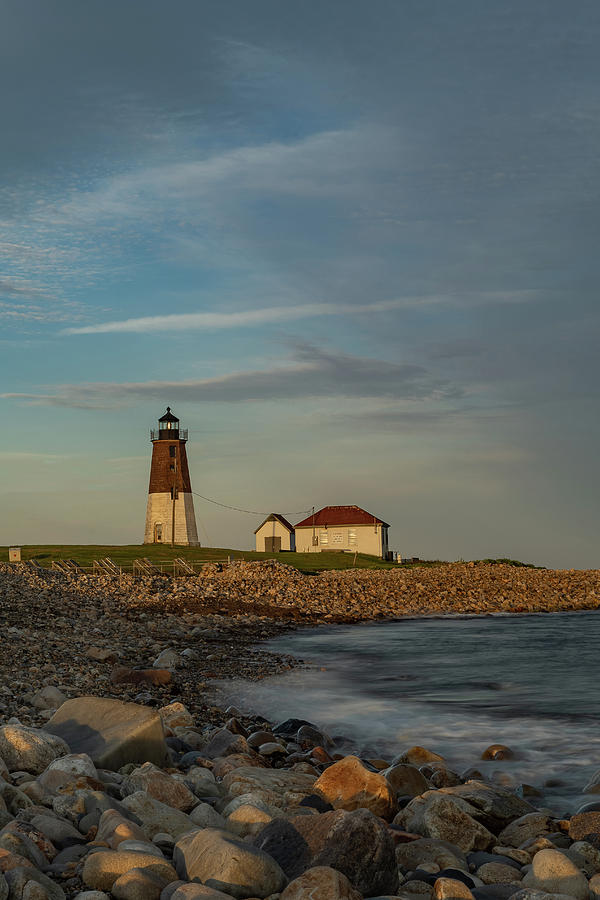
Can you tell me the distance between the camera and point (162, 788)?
20.0ft

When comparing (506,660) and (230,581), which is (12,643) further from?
(230,581)

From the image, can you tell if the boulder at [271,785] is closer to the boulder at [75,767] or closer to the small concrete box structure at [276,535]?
Answer: the boulder at [75,767]

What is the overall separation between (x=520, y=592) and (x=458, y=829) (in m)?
37.0

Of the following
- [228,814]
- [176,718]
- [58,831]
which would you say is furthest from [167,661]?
[58,831]

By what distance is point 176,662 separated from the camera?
15531 millimetres

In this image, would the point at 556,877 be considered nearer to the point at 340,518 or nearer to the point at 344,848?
the point at 344,848

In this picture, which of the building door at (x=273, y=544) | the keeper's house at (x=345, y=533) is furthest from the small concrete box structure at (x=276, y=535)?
the keeper's house at (x=345, y=533)

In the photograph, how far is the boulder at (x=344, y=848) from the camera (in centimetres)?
473

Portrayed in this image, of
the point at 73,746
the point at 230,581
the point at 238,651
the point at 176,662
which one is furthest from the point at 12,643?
the point at 230,581

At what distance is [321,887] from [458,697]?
418 inches

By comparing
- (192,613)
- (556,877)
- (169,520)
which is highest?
(169,520)

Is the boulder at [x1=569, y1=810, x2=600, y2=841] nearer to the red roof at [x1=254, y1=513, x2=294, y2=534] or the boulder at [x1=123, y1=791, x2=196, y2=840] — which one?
the boulder at [x1=123, y1=791, x2=196, y2=840]

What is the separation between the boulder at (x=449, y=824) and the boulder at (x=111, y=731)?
2.33m

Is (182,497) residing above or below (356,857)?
above
